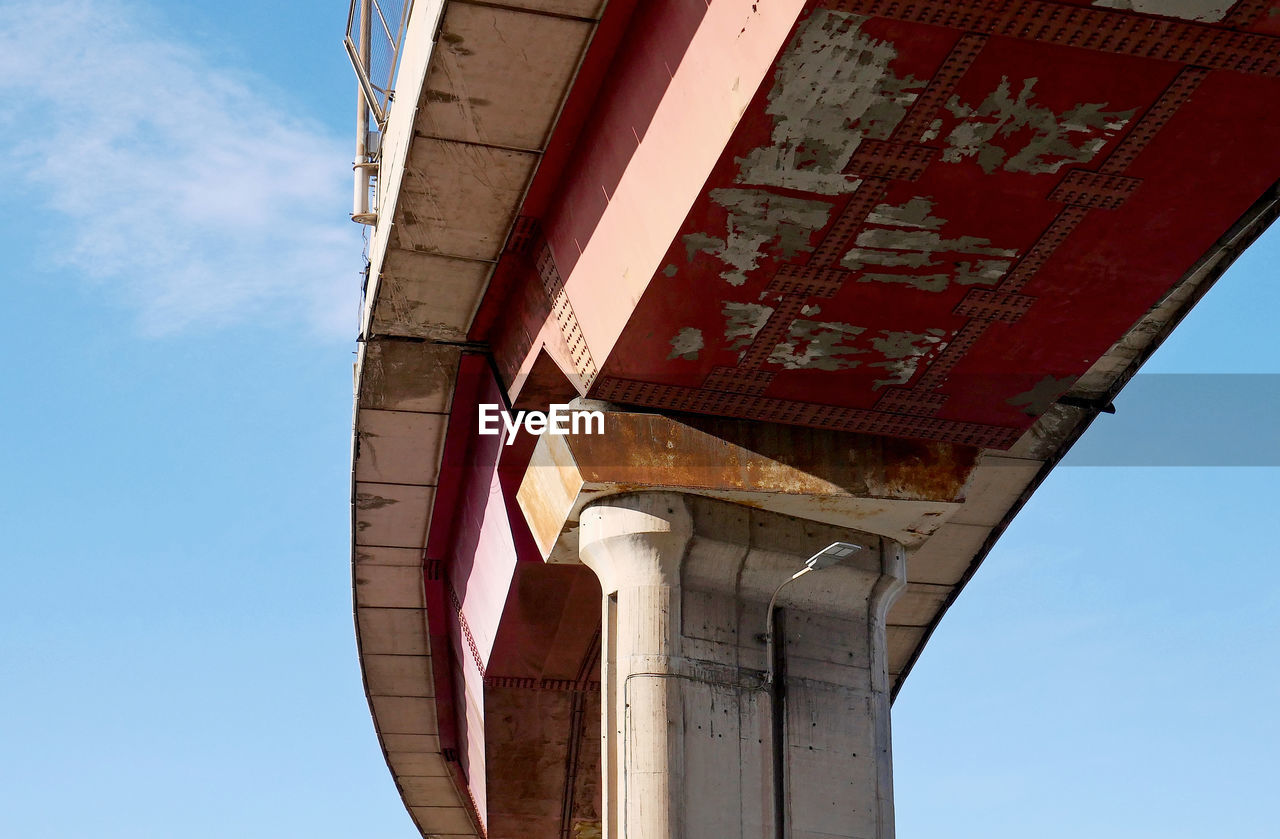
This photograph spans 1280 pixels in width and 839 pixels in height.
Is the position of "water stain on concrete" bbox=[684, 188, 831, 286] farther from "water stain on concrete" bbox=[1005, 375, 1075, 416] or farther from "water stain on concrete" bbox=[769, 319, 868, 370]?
"water stain on concrete" bbox=[1005, 375, 1075, 416]

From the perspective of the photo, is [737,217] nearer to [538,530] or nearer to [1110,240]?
[1110,240]

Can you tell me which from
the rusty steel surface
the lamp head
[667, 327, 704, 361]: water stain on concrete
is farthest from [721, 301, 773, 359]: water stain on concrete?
the lamp head

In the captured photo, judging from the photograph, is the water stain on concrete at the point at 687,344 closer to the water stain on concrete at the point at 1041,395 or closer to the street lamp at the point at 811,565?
the street lamp at the point at 811,565

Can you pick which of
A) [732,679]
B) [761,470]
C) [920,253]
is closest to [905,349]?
[920,253]

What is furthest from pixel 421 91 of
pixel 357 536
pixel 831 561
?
pixel 357 536

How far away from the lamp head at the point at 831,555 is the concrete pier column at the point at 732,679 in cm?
45

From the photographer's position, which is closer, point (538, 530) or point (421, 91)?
point (421, 91)

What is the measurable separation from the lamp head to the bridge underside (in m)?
0.53

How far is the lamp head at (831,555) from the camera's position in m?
15.2

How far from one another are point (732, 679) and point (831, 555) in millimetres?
1459

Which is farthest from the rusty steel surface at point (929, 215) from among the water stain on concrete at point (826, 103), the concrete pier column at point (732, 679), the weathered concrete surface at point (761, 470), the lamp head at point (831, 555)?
the concrete pier column at point (732, 679)

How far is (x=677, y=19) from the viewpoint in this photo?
1226 cm

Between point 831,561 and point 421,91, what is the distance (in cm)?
585

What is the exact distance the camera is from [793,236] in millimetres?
13070
